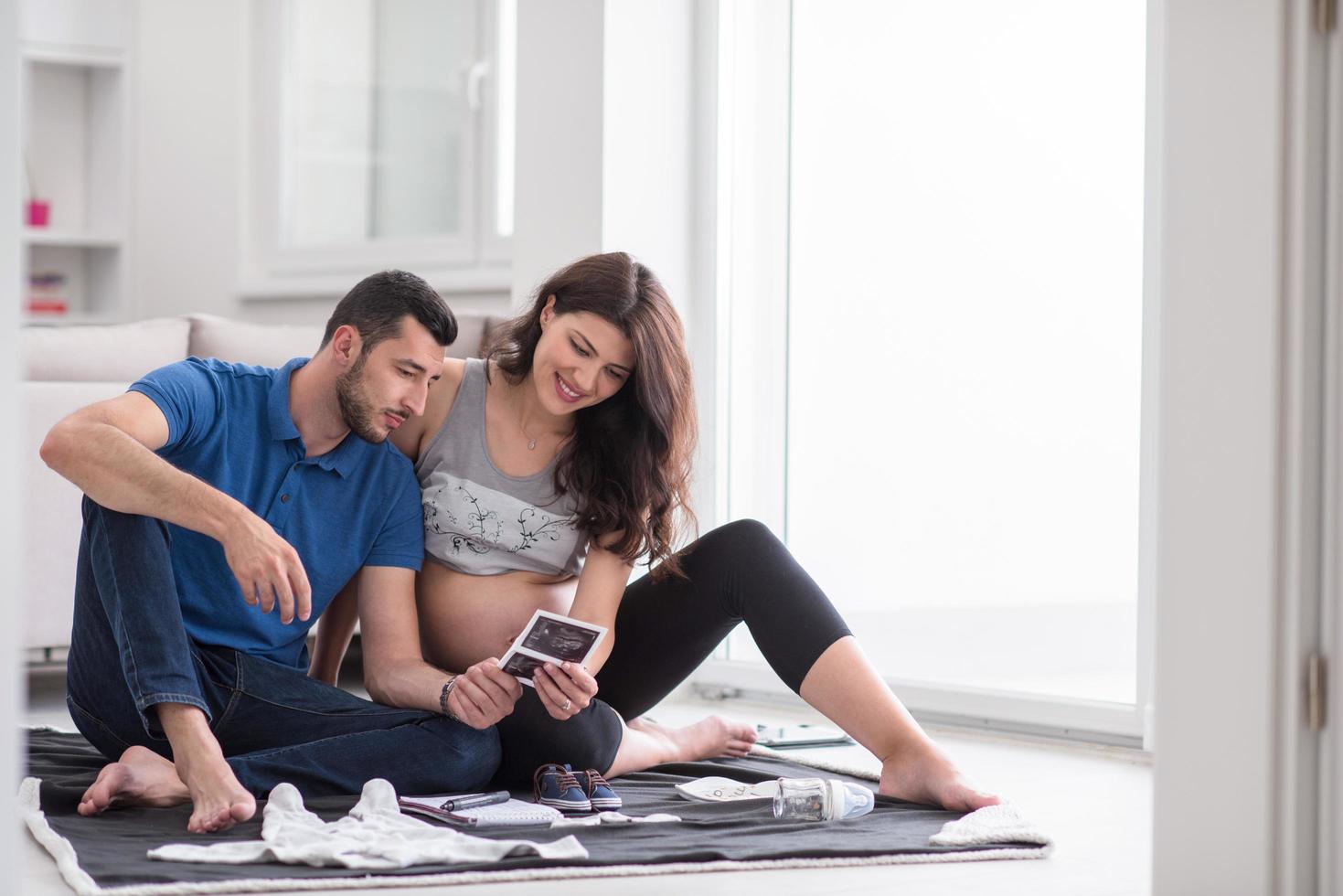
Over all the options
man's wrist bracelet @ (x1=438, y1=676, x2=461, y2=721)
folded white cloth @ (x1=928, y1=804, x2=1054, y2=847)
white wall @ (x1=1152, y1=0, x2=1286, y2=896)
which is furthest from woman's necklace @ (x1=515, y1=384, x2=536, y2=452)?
white wall @ (x1=1152, y1=0, x2=1286, y2=896)

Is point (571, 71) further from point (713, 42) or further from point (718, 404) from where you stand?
point (718, 404)

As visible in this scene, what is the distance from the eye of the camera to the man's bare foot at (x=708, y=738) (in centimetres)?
269

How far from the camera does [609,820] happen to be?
219 cm

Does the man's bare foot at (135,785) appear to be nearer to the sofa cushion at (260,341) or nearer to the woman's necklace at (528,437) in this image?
the woman's necklace at (528,437)

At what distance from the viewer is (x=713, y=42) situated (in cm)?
394

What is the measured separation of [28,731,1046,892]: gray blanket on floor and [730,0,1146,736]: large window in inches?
40.1

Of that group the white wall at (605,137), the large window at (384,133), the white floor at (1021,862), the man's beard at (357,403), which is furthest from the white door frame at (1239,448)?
the large window at (384,133)

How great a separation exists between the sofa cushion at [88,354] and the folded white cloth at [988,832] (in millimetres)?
2144

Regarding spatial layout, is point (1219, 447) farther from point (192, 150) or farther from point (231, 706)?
point (192, 150)

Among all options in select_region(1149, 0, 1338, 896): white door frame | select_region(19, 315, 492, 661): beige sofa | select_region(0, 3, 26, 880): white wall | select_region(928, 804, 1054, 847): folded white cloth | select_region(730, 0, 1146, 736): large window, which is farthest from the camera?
select_region(19, 315, 492, 661): beige sofa

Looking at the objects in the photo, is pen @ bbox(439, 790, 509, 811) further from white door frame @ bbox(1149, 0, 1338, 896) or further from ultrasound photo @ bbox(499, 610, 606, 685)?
white door frame @ bbox(1149, 0, 1338, 896)

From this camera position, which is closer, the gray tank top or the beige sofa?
the gray tank top

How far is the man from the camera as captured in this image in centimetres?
208

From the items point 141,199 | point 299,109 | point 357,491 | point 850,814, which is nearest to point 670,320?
point 357,491
